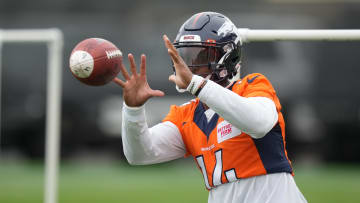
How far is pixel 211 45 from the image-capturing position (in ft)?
13.6

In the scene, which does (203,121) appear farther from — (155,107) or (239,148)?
(155,107)

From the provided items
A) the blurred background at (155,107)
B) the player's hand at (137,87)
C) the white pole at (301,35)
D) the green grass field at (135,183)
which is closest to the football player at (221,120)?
the player's hand at (137,87)

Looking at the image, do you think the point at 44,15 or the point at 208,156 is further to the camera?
the point at 44,15

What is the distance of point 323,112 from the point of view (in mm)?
13555

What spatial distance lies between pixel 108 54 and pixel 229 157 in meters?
0.98

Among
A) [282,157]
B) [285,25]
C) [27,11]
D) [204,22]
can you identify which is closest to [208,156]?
[282,157]

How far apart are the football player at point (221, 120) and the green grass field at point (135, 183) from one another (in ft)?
18.1

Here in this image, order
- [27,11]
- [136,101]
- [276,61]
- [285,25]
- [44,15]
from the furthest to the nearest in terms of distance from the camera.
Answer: [27,11] → [44,15] → [285,25] → [276,61] → [136,101]

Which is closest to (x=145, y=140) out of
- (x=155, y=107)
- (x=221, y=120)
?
(x=221, y=120)

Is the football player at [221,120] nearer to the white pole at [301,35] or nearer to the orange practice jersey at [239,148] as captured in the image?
the orange practice jersey at [239,148]

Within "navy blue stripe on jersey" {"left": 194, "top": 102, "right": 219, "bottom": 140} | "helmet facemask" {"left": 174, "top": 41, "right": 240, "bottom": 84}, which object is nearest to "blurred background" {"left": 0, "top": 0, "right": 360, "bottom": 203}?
"navy blue stripe on jersey" {"left": 194, "top": 102, "right": 219, "bottom": 140}

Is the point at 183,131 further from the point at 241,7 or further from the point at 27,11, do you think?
the point at 27,11

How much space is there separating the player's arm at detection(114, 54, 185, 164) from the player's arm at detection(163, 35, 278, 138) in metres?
0.23

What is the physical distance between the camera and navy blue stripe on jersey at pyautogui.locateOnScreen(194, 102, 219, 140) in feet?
13.5
